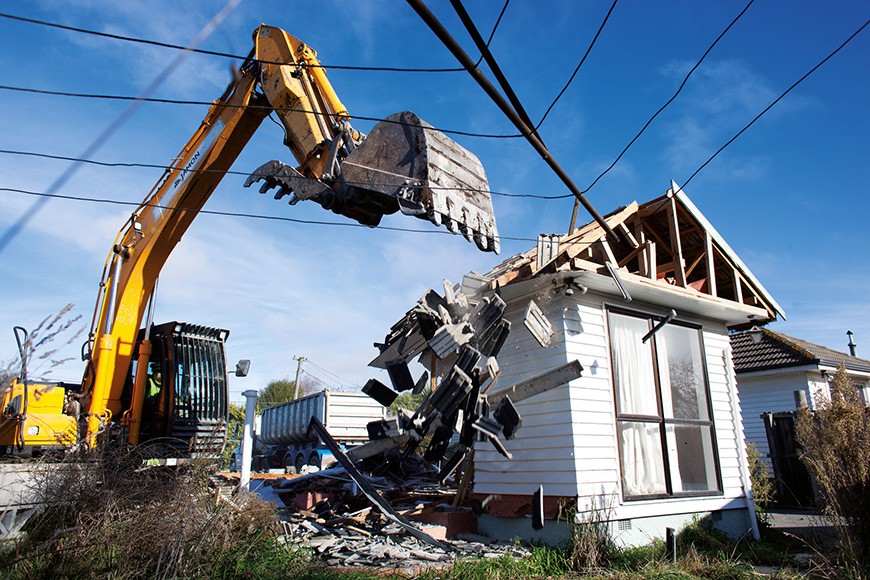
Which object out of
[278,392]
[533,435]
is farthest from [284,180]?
[278,392]

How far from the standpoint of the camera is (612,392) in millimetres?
8195

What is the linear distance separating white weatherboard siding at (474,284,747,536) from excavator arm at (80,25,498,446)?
2.79m

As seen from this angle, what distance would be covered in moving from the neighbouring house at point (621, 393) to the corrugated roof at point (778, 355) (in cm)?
879

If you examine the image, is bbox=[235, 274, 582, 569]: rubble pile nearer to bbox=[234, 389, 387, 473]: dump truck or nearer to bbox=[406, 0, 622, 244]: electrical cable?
bbox=[406, 0, 622, 244]: electrical cable

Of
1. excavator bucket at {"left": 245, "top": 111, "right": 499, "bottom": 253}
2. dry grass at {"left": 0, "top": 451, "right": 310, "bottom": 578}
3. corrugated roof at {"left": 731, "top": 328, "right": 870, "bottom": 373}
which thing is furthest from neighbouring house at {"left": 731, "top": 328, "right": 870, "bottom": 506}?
dry grass at {"left": 0, "top": 451, "right": 310, "bottom": 578}

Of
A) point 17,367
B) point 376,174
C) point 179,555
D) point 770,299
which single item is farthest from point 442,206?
point 770,299

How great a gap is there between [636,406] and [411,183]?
526 cm

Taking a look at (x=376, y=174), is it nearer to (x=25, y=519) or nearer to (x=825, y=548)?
(x=25, y=519)

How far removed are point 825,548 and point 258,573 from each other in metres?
6.38

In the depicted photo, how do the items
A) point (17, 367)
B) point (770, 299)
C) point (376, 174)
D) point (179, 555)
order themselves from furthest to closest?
point (770, 299), point (376, 174), point (179, 555), point (17, 367)

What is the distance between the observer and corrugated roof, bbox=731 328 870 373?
57.1 ft

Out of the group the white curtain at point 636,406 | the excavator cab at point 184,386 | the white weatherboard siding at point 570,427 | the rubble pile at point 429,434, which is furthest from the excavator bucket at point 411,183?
the excavator cab at point 184,386

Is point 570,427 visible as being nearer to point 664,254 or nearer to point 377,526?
point 377,526

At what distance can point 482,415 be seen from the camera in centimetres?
662
